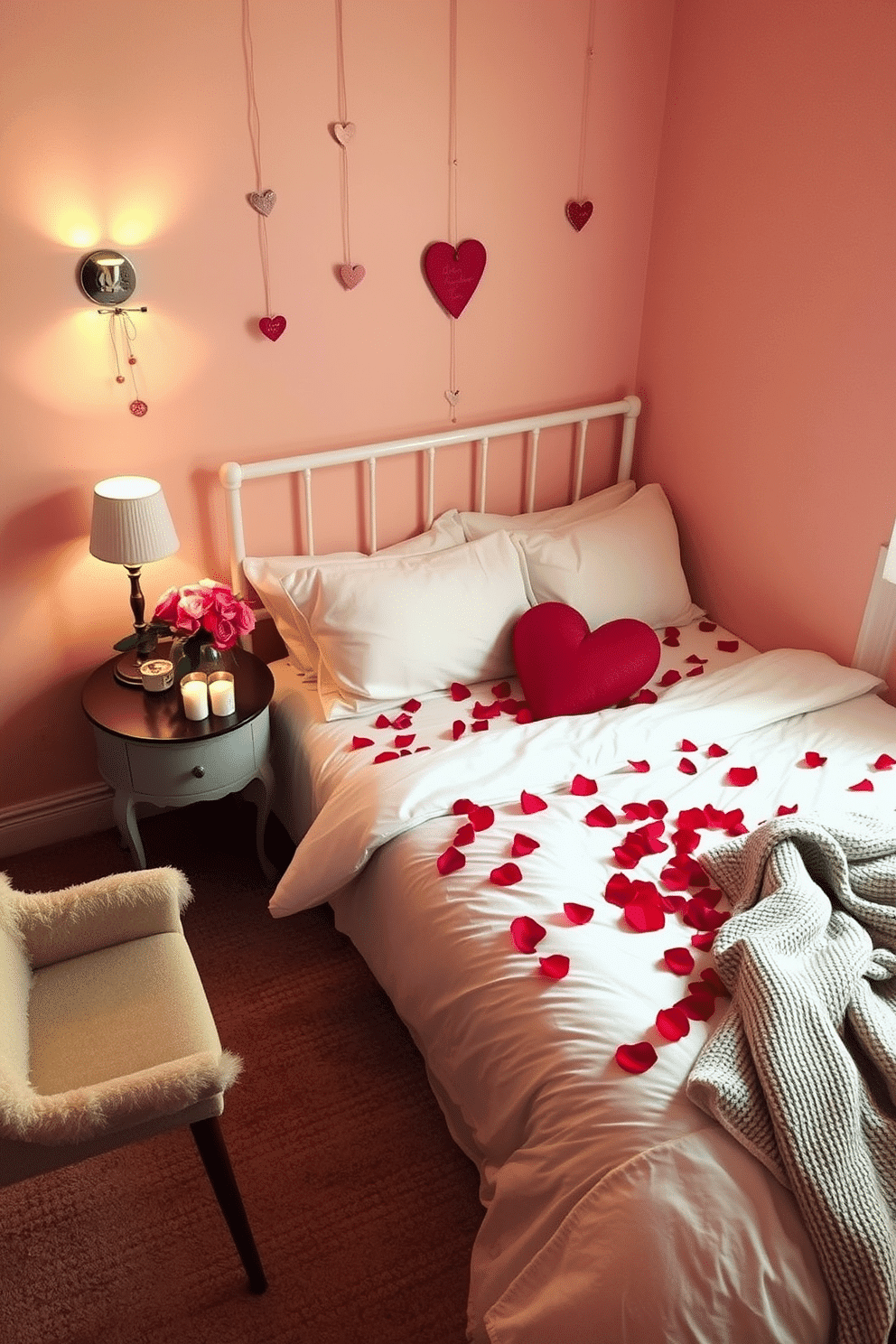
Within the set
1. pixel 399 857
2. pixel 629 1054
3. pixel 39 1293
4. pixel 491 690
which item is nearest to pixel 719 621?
pixel 491 690

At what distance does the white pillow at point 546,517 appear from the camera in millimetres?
2930

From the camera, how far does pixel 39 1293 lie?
182cm

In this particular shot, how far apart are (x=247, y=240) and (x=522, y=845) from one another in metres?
1.51

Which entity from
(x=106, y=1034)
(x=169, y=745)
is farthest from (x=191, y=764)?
(x=106, y=1034)

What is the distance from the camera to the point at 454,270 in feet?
8.84

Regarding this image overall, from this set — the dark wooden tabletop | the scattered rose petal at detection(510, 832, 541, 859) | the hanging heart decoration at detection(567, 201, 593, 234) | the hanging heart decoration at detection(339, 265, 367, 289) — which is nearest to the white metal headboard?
the dark wooden tabletop

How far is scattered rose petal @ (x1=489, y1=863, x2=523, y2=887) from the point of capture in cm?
196

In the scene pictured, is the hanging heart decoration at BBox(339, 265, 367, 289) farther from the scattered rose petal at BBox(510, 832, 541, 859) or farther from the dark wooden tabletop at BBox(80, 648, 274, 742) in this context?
the scattered rose petal at BBox(510, 832, 541, 859)

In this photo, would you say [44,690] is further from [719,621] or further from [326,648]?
[719,621]

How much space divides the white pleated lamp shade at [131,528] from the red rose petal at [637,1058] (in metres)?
1.43

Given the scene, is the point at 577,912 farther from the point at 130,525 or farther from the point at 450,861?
the point at 130,525

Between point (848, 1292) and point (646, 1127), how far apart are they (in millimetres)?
315

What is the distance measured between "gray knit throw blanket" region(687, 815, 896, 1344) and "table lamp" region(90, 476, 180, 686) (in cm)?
139

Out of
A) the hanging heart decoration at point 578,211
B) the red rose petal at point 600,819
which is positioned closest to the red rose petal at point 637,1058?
the red rose petal at point 600,819
